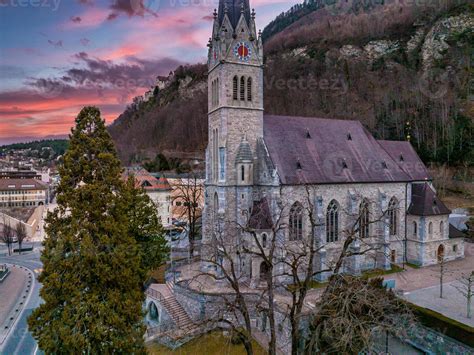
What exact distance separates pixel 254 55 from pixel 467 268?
94.8 feet

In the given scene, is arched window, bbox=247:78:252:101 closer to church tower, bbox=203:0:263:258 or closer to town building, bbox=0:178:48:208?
church tower, bbox=203:0:263:258

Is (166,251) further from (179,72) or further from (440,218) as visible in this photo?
(179,72)

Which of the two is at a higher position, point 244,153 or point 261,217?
point 244,153

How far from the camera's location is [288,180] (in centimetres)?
2831

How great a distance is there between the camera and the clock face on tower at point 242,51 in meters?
28.6

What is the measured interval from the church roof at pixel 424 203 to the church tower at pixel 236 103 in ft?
59.5

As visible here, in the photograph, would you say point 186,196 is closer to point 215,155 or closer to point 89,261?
point 215,155

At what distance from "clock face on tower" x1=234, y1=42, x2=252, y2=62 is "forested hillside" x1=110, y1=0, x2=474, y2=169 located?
36.0 meters

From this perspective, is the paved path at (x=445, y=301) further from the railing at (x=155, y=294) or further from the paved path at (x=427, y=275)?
the railing at (x=155, y=294)

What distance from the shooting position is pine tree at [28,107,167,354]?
1409cm

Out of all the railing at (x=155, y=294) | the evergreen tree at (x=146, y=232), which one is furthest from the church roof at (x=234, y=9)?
the railing at (x=155, y=294)

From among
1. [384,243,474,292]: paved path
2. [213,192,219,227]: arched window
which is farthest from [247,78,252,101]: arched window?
[384,243,474,292]: paved path

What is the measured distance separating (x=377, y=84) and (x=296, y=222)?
71196 mm

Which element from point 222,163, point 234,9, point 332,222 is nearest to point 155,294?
point 222,163
